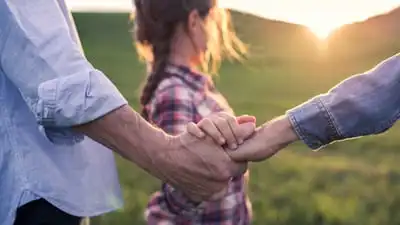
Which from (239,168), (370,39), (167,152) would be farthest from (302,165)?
(167,152)

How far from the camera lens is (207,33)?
3115 mm

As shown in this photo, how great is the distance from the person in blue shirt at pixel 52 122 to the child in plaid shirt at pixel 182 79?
643 mm

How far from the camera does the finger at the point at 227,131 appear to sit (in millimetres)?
2492

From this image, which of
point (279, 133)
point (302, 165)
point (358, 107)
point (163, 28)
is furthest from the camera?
point (302, 165)

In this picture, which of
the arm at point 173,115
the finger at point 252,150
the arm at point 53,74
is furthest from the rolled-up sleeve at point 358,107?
the arm at point 173,115

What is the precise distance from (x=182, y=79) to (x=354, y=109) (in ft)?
2.52

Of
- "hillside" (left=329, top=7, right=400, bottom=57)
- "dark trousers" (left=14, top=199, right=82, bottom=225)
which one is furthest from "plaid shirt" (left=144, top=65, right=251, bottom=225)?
"hillside" (left=329, top=7, right=400, bottom=57)

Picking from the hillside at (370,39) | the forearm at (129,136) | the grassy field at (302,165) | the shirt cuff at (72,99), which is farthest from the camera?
the hillside at (370,39)

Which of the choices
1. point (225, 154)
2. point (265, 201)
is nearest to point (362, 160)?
point (265, 201)

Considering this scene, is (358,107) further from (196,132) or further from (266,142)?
(196,132)

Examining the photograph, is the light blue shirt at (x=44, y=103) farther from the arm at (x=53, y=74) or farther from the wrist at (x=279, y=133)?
the wrist at (x=279, y=133)

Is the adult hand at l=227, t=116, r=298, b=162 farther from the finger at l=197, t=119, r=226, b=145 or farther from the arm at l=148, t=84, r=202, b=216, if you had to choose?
the arm at l=148, t=84, r=202, b=216

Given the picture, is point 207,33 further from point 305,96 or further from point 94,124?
point 305,96

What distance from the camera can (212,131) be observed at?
2471 millimetres
